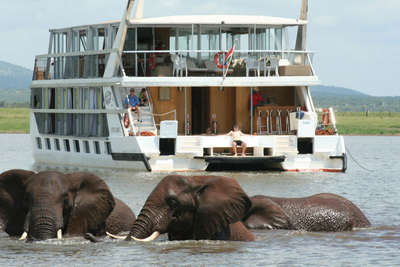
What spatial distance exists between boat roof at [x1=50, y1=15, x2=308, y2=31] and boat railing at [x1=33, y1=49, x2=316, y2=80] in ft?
2.81

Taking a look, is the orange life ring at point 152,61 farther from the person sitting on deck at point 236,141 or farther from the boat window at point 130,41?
the person sitting on deck at point 236,141

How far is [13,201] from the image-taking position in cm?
1090

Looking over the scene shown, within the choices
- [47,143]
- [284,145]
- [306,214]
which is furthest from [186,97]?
[306,214]

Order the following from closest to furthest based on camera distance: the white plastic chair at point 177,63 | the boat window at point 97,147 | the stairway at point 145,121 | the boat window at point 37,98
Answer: the stairway at point 145,121
the white plastic chair at point 177,63
the boat window at point 97,147
the boat window at point 37,98

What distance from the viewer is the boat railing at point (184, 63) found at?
24797 millimetres

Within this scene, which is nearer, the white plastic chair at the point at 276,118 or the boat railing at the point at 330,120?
the boat railing at the point at 330,120

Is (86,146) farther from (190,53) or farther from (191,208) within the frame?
(191,208)

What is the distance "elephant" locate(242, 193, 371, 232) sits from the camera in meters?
11.7

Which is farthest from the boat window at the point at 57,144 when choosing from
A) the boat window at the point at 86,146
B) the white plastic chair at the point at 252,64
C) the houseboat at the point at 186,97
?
the white plastic chair at the point at 252,64

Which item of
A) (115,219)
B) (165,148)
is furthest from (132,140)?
(115,219)

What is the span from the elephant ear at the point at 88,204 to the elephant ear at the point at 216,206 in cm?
170

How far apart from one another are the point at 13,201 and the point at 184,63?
47.4 ft

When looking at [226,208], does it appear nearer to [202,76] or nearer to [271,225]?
[271,225]

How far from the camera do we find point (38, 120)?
97.9 feet
